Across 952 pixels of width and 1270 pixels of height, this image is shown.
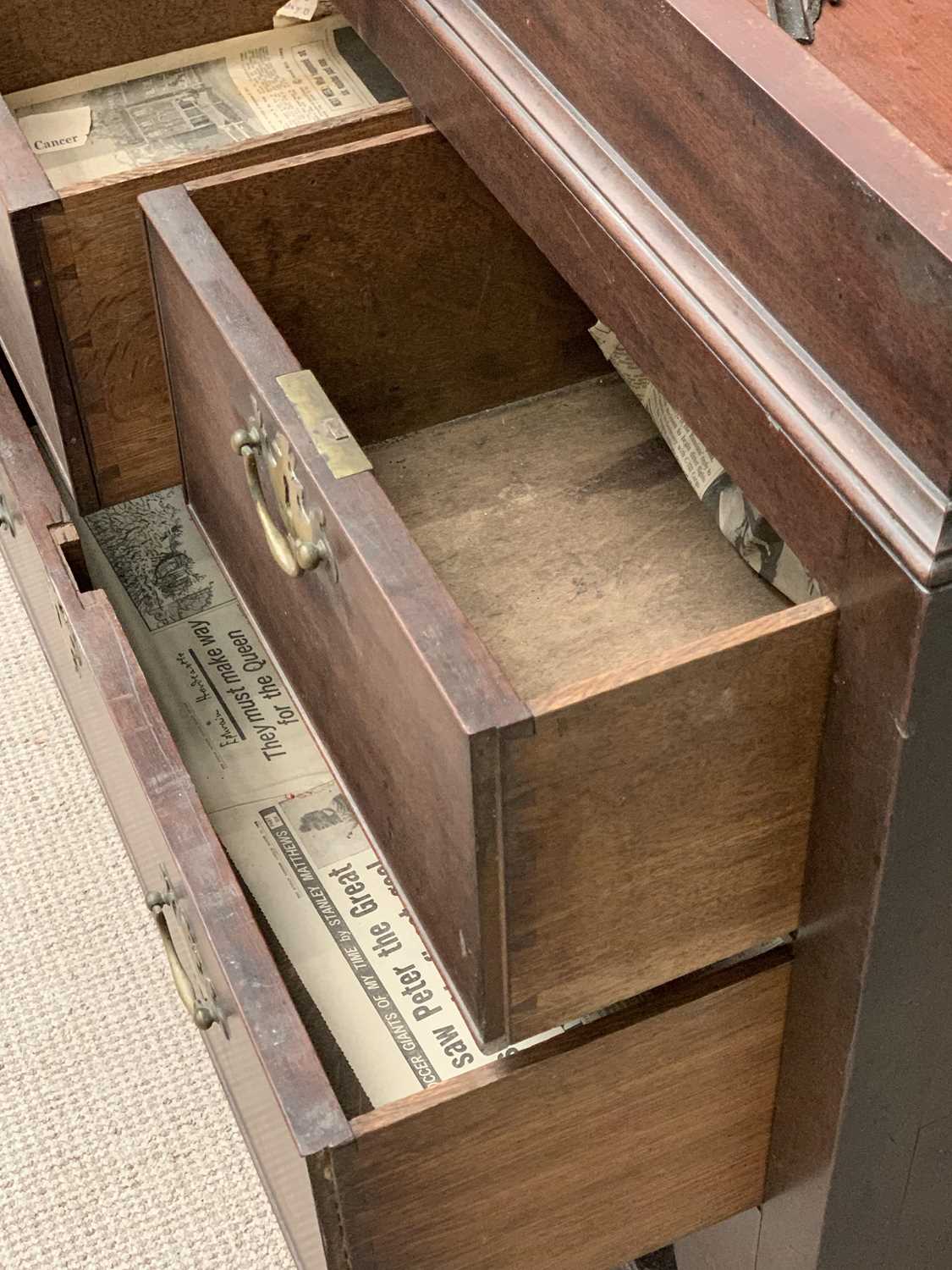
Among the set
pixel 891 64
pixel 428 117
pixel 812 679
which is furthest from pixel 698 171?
pixel 428 117

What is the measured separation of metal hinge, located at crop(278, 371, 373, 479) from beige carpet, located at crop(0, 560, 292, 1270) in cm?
62

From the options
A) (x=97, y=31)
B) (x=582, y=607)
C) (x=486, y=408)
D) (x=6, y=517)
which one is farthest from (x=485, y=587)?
(x=97, y=31)

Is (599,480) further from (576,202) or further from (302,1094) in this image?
(302,1094)

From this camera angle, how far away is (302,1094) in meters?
0.64

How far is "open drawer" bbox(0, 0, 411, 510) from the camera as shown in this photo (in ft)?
2.69

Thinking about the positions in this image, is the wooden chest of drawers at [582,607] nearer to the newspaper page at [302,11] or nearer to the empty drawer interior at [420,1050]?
the empty drawer interior at [420,1050]

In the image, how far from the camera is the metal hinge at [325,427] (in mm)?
619

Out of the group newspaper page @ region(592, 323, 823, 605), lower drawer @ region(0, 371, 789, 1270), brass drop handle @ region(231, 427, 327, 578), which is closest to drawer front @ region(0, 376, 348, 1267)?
lower drawer @ region(0, 371, 789, 1270)

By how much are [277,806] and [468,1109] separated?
26cm

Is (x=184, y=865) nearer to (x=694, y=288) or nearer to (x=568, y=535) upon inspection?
(x=568, y=535)

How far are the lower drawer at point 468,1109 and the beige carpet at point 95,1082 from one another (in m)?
0.26

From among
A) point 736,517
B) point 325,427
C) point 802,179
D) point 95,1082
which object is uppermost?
point 802,179

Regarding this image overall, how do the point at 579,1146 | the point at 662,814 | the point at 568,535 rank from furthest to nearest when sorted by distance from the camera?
the point at 568,535 → the point at 579,1146 → the point at 662,814

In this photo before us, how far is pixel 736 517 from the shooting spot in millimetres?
769
